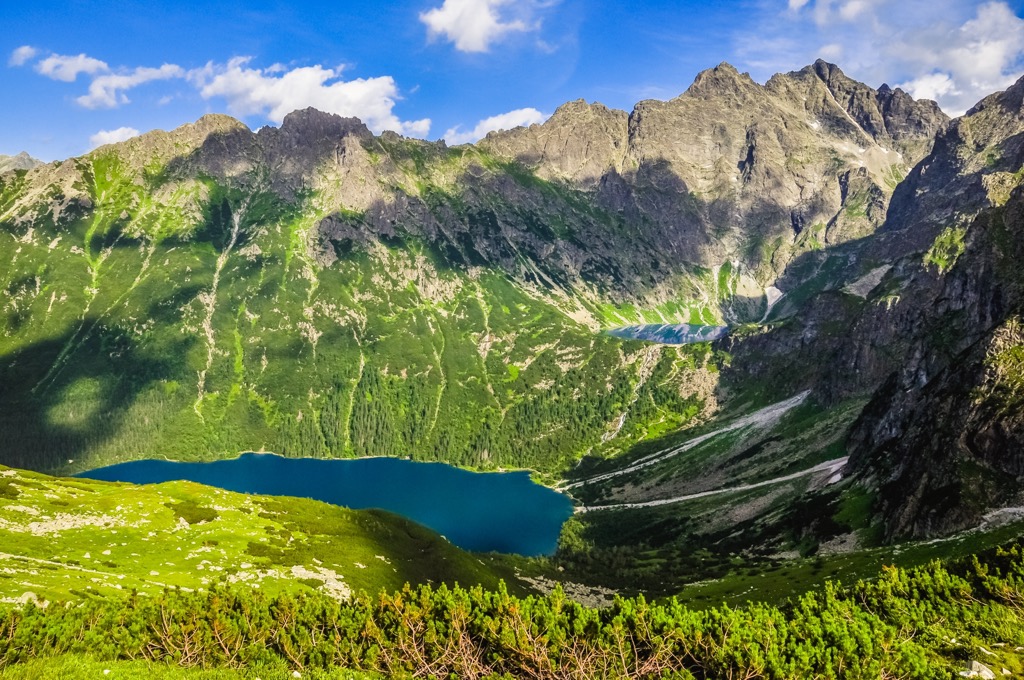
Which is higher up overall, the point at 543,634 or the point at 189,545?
the point at 543,634

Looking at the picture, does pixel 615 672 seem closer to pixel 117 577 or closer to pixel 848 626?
pixel 848 626

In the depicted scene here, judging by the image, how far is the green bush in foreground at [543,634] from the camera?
37875 mm

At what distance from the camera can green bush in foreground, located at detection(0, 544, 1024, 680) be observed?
3788 centimetres

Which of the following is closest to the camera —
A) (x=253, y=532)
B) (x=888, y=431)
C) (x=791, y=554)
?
(x=253, y=532)

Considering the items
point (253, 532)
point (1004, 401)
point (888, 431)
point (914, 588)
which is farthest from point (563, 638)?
point (888, 431)

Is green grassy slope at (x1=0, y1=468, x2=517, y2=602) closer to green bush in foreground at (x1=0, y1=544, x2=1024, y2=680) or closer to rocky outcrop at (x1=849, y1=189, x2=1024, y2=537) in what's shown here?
Result: green bush in foreground at (x1=0, y1=544, x2=1024, y2=680)

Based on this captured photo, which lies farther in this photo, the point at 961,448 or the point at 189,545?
the point at 961,448

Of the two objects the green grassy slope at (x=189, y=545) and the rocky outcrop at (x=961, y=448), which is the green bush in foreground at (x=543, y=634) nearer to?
the green grassy slope at (x=189, y=545)

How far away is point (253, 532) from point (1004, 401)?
14727 centimetres

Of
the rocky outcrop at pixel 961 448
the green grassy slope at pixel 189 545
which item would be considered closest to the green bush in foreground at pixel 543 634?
the green grassy slope at pixel 189 545

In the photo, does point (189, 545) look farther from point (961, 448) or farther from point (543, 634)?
point (961, 448)


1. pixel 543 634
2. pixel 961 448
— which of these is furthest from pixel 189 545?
pixel 961 448

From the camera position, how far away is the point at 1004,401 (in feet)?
420

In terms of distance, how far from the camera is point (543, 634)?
143 ft
